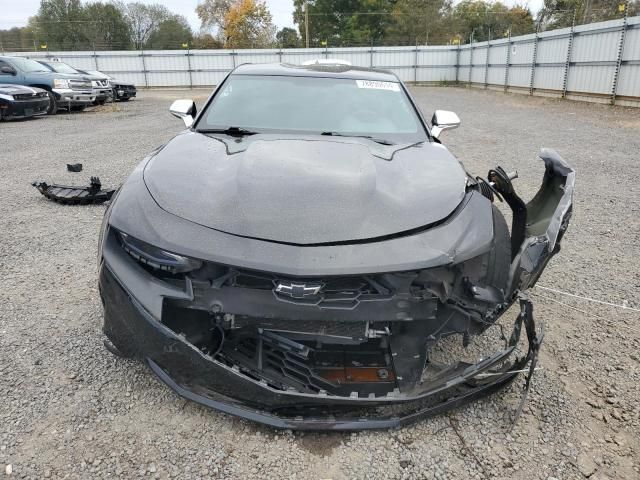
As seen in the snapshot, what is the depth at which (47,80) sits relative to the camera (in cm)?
1359

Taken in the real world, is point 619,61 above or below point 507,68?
above

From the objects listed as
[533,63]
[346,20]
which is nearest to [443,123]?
[533,63]

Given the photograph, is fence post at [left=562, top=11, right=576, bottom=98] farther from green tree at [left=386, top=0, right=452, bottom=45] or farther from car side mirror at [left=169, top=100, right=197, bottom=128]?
green tree at [left=386, top=0, right=452, bottom=45]

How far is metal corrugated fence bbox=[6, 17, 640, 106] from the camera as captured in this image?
45.8 ft

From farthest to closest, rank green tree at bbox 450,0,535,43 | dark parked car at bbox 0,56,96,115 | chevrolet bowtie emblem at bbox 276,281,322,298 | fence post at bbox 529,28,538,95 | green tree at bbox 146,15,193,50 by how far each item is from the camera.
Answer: green tree at bbox 146,15,193,50 < green tree at bbox 450,0,535,43 < fence post at bbox 529,28,538,95 < dark parked car at bbox 0,56,96,115 < chevrolet bowtie emblem at bbox 276,281,322,298

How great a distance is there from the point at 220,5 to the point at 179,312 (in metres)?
56.8

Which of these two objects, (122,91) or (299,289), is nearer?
(299,289)

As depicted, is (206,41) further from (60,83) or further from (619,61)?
(619,61)

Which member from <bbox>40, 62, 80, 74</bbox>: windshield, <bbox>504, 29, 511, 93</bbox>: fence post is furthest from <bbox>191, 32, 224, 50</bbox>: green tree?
<bbox>40, 62, 80, 74</bbox>: windshield

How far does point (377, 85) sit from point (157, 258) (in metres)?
2.37

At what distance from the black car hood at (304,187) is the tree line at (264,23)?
37551mm

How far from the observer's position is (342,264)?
5.82ft

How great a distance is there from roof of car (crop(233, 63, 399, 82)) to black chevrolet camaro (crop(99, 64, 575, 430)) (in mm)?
1572

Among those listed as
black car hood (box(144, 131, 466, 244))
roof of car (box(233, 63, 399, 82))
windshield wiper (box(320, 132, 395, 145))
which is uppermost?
roof of car (box(233, 63, 399, 82))
